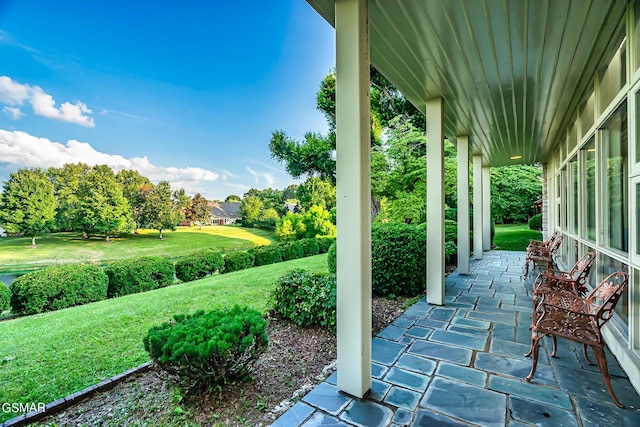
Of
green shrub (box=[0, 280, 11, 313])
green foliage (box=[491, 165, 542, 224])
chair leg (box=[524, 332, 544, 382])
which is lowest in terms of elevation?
green shrub (box=[0, 280, 11, 313])

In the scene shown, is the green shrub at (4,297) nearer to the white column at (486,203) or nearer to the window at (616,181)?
the window at (616,181)

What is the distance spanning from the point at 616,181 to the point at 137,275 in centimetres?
785

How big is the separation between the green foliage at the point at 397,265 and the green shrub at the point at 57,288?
539 cm

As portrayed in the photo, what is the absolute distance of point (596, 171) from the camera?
9.55ft

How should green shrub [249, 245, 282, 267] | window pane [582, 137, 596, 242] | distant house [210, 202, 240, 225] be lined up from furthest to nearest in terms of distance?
1. distant house [210, 202, 240, 225]
2. green shrub [249, 245, 282, 267]
3. window pane [582, 137, 596, 242]

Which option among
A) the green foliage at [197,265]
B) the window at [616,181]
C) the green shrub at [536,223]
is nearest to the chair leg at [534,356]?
the window at [616,181]

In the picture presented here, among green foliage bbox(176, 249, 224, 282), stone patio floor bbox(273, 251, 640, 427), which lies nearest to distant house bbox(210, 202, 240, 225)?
green foliage bbox(176, 249, 224, 282)

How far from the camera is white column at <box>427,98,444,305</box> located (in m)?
3.81

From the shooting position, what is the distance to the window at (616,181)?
2.26m

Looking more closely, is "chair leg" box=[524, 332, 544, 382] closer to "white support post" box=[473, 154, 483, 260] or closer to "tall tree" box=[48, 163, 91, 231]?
"white support post" box=[473, 154, 483, 260]

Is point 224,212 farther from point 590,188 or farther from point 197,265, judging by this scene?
point 590,188

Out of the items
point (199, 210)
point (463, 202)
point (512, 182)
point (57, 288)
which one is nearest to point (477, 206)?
point (463, 202)

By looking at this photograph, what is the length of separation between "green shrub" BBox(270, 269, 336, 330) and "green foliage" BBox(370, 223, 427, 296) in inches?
52.6

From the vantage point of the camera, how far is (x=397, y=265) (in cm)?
431
